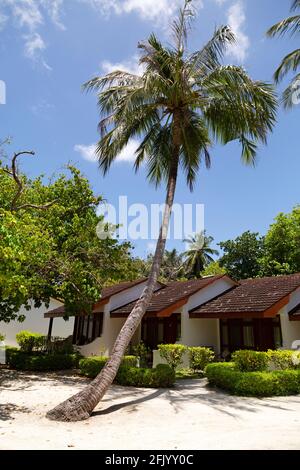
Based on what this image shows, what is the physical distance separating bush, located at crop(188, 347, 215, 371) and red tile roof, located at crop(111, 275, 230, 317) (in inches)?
99.8

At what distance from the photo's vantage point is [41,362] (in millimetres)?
18016

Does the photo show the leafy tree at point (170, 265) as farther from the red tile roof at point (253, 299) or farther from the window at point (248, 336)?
the window at point (248, 336)

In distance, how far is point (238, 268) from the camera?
3644cm

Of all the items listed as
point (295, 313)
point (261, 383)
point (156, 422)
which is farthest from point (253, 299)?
point (156, 422)

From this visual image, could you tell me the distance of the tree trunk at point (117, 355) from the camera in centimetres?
868

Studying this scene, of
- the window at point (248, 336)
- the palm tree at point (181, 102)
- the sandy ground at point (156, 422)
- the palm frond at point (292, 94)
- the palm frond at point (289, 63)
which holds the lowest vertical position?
the sandy ground at point (156, 422)

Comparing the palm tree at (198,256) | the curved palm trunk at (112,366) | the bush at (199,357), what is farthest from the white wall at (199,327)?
the palm tree at (198,256)

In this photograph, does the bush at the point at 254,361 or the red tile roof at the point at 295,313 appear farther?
the red tile roof at the point at 295,313

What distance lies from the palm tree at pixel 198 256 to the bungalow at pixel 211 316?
19.6 m

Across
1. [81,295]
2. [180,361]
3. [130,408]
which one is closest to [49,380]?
[81,295]

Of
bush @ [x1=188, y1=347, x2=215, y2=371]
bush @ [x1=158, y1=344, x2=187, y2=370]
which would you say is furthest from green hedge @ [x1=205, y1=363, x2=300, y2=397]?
bush @ [x1=188, y1=347, x2=215, y2=371]

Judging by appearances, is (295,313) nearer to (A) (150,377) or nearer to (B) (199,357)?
(B) (199,357)

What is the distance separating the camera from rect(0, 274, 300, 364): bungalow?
17000 millimetres
